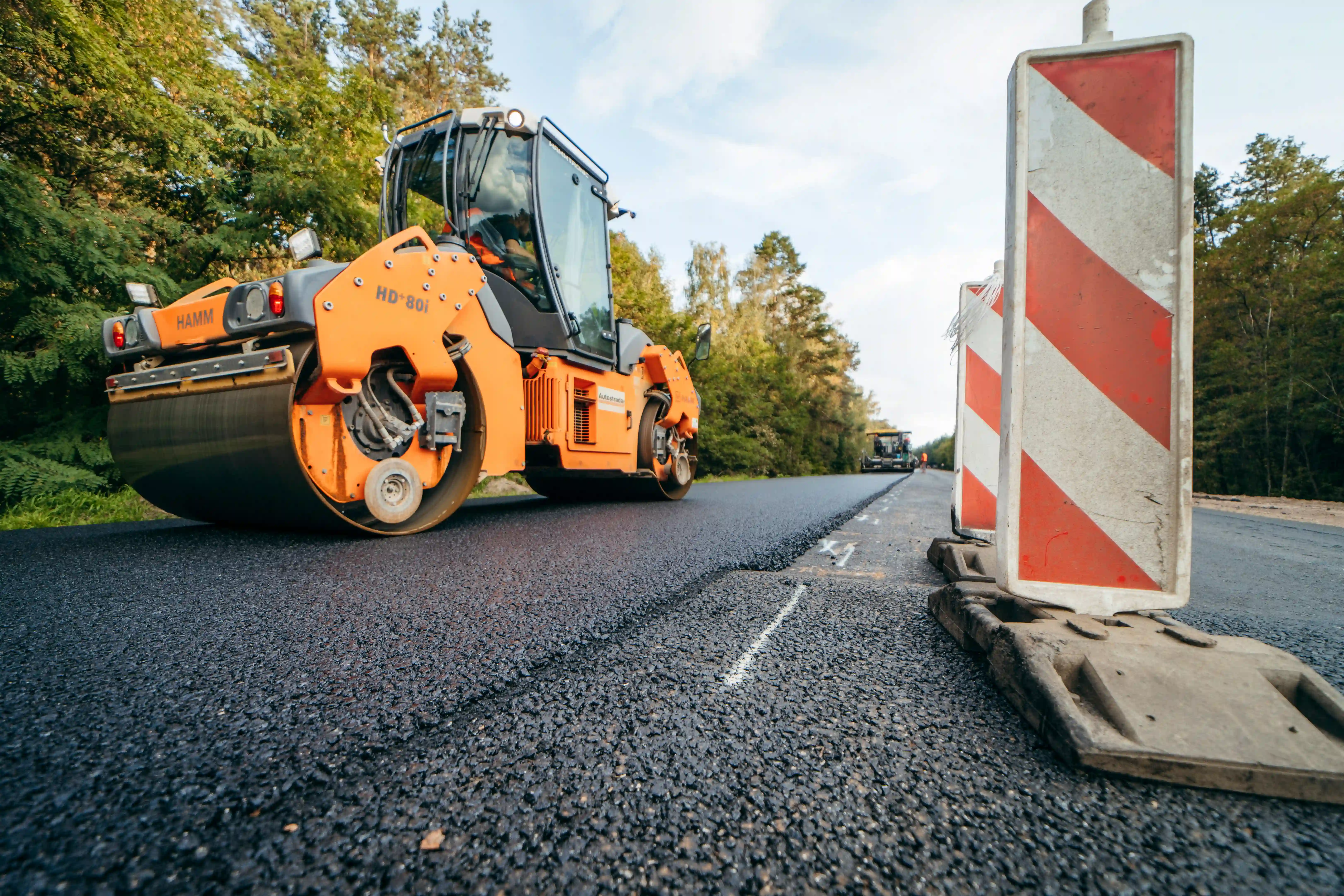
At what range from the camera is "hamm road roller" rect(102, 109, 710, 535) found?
3.00 m

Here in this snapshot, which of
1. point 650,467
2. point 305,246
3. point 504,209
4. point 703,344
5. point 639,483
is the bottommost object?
point 639,483

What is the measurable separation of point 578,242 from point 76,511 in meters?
4.69

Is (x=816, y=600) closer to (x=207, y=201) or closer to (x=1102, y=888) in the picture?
(x=1102, y=888)

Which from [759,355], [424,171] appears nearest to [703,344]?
[424,171]

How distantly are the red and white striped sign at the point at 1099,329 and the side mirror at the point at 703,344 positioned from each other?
4894 millimetres

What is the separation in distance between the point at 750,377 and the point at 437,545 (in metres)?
21.8

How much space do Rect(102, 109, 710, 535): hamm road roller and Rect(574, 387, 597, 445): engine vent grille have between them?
0.02 metres

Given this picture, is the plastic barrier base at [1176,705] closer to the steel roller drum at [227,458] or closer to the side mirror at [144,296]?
the steel roller drum at [227,458]

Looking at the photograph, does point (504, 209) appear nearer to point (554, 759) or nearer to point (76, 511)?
point (76, 511)

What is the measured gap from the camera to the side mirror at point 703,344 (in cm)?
649

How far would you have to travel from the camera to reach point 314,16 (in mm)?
14867

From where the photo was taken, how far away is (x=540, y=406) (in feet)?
16.4

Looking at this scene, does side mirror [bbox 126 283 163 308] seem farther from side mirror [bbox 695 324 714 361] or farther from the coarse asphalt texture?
side mirror [bbox 695 324 714 361]

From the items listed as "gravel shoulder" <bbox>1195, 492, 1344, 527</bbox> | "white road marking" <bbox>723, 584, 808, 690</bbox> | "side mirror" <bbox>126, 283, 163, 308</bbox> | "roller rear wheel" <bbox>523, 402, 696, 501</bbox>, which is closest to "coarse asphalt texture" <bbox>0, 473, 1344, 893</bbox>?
"white road marking" <bbox>723, 584, 808, 690</bbox>
